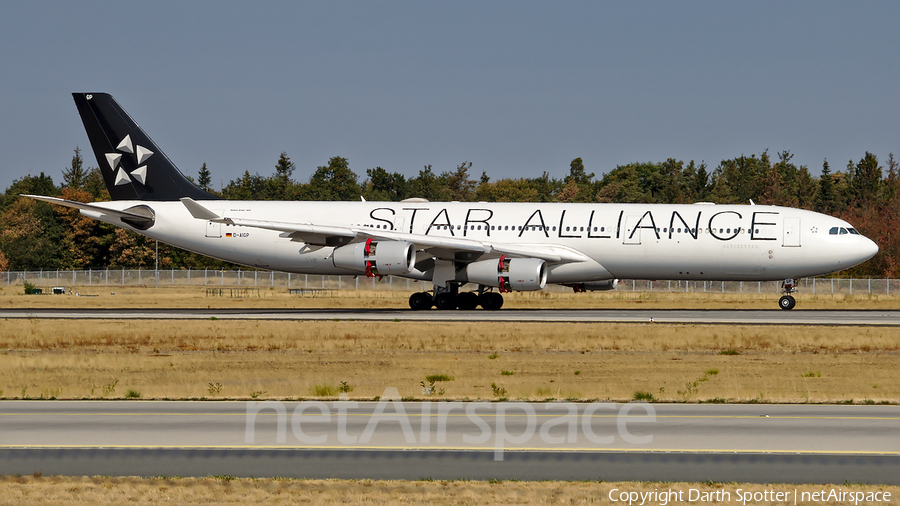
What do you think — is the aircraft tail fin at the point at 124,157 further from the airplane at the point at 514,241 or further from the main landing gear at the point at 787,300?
the main landing gear at the point at 787,300

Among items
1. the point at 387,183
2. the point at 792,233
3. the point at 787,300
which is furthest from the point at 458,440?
the point at 387,183

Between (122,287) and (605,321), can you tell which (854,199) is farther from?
(605,321)

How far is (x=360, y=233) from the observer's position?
37781 millimetres

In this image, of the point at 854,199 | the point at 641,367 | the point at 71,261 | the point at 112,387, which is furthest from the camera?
the point at 854,199

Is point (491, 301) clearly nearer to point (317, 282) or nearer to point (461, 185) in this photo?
point (317, 282)

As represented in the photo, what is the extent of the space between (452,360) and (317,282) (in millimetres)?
50898

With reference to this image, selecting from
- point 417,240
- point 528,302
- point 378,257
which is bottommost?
point 528,302

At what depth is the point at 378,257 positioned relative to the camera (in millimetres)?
36875

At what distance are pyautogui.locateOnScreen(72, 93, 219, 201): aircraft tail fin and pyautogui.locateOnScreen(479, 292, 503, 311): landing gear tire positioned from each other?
14.4 metres

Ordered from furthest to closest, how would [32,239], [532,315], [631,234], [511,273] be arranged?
[32,239], [631,234], [511,273], [532,315]

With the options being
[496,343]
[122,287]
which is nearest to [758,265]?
[496,343]

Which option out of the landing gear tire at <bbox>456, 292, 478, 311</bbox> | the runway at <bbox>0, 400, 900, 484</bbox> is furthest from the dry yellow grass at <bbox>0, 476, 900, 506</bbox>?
the landing gear tire at <bbox>456, 292, 478, 311</bbox>

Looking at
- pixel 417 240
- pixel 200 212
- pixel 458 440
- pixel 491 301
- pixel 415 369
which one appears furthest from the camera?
pixel 491 301

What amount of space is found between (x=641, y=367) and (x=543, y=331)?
Result: 7.45 m
